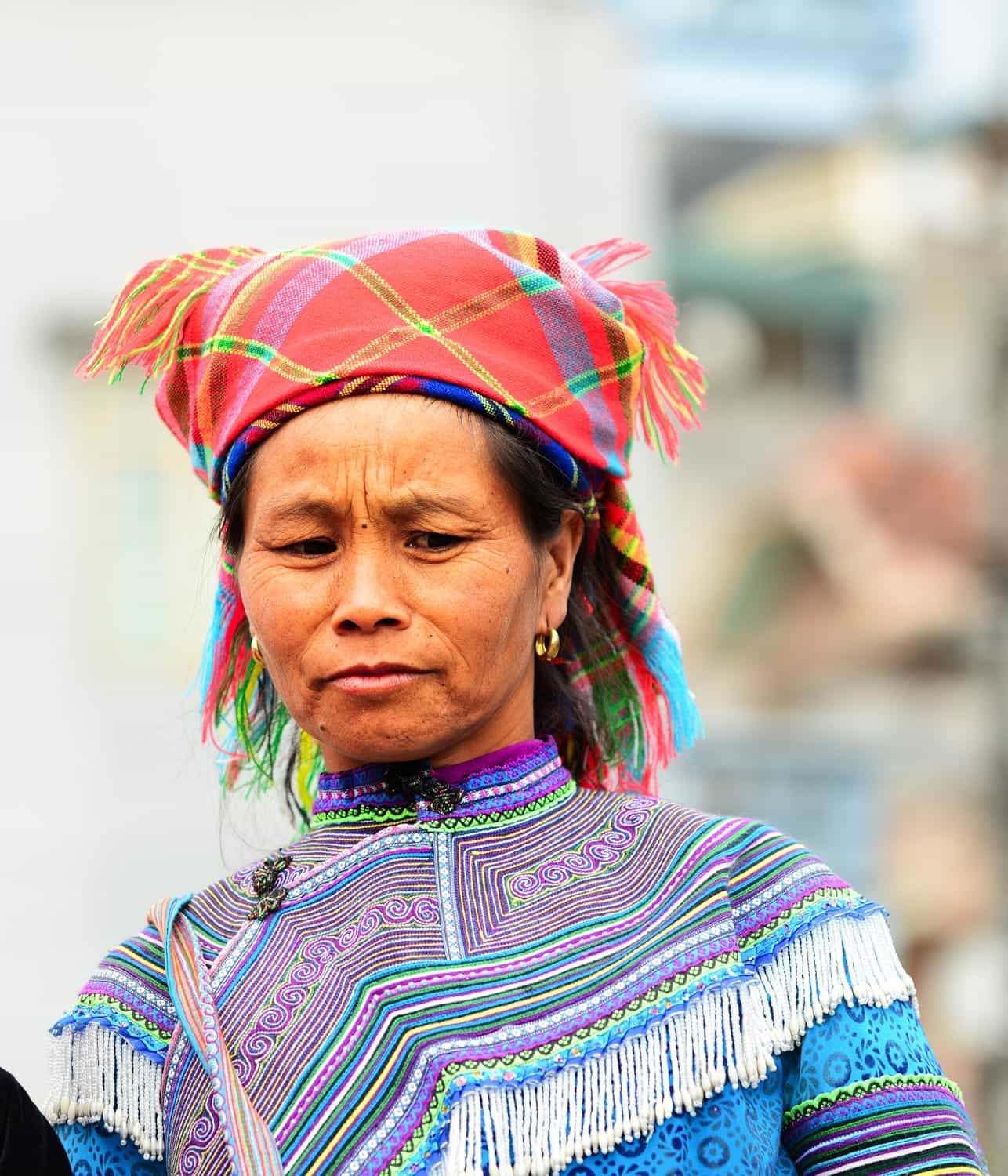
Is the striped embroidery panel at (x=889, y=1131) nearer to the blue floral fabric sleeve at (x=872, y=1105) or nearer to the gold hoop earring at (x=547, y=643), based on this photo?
the blue floral fabric sleeve at (x=872, y=1105)

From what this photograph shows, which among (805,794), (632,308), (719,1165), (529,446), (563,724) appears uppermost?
(805,794)

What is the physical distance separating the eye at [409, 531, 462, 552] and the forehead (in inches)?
2.0

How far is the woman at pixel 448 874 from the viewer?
6.20 ft

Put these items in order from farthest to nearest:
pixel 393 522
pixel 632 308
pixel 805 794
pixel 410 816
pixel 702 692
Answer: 1. pixel 702 692
2. pixel 805 794
3. pixel 632 308
4. pixel 410 816
5. pixel 393 522

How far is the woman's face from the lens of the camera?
78.8 inches

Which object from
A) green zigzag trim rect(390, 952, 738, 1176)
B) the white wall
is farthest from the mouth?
the white wall

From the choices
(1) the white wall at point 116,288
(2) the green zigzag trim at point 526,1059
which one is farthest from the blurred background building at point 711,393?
(2) the green zigzag trim at point 526,1059

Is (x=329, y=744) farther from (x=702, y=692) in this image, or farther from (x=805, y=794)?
(x=702, y=692)

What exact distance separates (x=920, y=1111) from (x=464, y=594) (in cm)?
71

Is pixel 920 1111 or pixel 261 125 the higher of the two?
pixel 261 125

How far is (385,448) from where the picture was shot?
2004mm

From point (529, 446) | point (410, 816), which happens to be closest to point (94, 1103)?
point (410, 816)

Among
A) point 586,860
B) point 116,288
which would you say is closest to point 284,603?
point 586,860

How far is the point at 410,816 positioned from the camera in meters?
2.15
